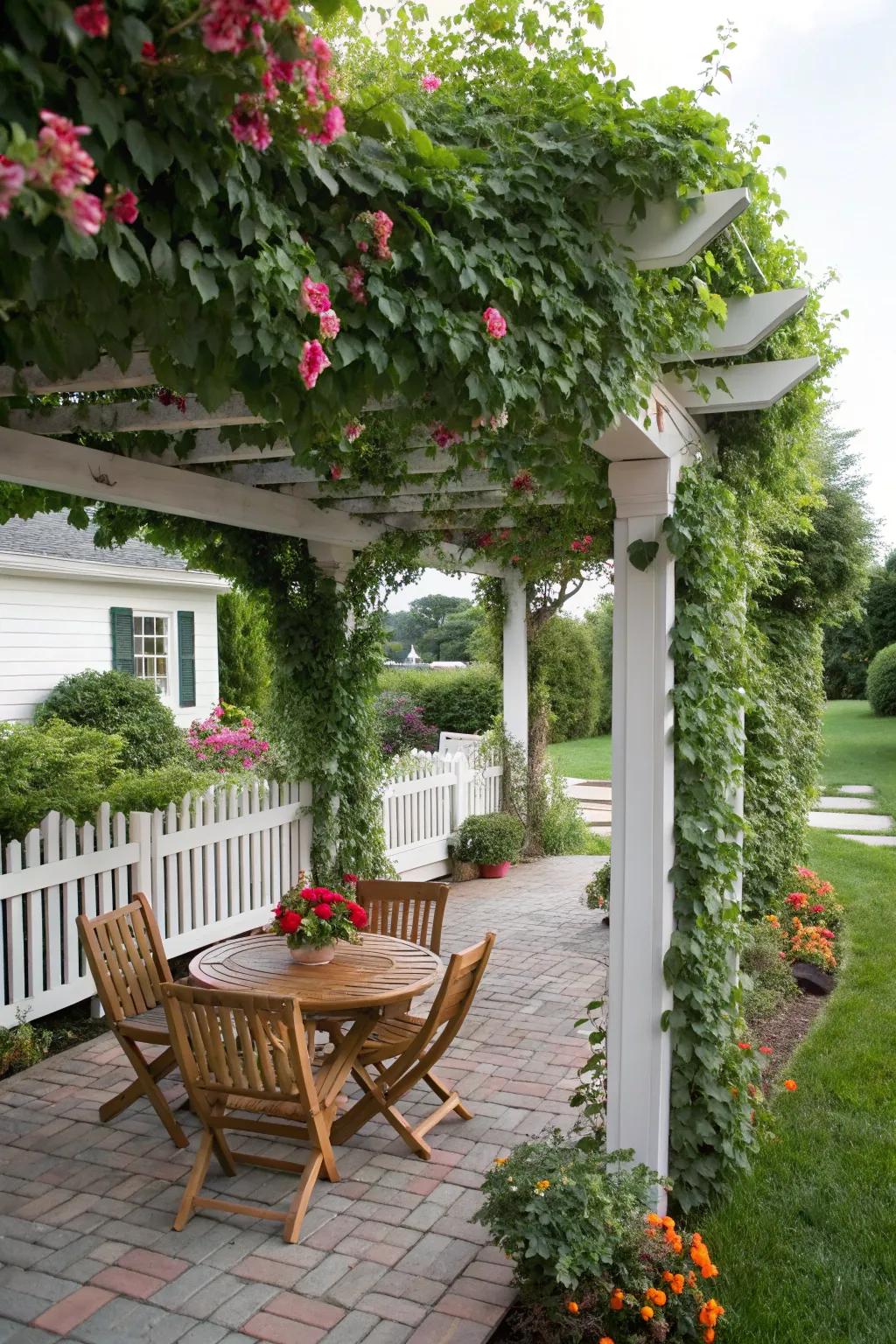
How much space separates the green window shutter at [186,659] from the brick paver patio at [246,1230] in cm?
963

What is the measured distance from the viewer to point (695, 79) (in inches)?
115

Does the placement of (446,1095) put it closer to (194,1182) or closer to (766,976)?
(194,1182)

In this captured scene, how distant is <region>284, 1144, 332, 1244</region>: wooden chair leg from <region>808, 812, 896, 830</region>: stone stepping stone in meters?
8.99

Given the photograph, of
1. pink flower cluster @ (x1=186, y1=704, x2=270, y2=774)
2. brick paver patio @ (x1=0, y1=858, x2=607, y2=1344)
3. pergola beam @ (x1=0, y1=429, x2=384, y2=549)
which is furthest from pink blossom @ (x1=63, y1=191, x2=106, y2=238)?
pink flower cluster @ (x1=186, y1=704, x2=270, y2=774)

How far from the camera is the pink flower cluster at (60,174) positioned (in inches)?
44.7

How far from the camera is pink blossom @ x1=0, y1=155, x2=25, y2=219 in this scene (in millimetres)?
1121

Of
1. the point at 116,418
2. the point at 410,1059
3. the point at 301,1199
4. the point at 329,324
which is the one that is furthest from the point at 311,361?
the point at 116,418

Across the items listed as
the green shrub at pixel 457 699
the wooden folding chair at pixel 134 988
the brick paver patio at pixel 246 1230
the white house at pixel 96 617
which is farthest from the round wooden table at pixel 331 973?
the green shrub at pixel 457 699

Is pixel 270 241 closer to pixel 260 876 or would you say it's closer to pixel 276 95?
pixel 276 95

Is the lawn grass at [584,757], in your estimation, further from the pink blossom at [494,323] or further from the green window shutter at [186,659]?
the pink blossom at [494,323]

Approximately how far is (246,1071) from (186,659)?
11.8 metres

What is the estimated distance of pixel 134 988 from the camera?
4414mm

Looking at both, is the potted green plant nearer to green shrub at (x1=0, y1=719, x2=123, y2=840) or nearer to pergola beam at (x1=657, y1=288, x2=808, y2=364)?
green shrub at (x1=0, y1=719, x2=123, y2=840)

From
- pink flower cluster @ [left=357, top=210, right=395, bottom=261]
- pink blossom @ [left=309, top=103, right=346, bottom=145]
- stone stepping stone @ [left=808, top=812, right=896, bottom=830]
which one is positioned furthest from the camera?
stone stepping stone @ [left=808, top=812, right=896, bottom=830]
